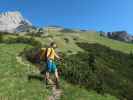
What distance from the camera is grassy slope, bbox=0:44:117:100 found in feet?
65.1

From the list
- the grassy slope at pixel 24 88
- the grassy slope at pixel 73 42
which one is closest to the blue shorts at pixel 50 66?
the grassy slope at pixel 24 88

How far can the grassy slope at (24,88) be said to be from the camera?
65.1 ft

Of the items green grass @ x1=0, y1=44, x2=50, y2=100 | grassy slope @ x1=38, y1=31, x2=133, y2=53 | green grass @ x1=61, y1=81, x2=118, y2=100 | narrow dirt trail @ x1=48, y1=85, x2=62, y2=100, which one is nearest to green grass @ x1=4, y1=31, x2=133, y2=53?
grassy slope @ x1=38, y1=31, x2=133, y2=53

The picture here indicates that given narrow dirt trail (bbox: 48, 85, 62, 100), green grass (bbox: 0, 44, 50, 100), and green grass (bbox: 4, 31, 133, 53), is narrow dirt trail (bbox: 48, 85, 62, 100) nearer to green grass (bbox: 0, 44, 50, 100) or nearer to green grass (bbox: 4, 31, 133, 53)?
green grass (bbox: 0, 44, 50, 100)

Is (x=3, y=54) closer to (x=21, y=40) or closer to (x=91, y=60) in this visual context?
(x=91, y=60)

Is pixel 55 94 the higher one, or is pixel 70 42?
pixel 70 42

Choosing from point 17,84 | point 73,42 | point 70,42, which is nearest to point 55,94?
point 17,84

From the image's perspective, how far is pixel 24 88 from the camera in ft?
69.1

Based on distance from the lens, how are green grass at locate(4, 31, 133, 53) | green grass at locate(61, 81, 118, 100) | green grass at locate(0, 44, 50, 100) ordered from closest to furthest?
1. green grass at locate(0, 44, 50, 100)
2. green grass at locate(61, 81, 118, 100)
3. green grass at locate(4, 31, 133, 53)

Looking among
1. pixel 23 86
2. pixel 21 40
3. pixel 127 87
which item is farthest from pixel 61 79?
pixel 21 40

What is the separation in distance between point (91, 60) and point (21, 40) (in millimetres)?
14158

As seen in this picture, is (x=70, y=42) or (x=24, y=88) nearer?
(x=24, y=88)

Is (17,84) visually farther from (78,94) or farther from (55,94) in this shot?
(78,94)

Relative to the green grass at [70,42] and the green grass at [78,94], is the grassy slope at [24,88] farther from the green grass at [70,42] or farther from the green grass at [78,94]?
the green grass at [70,42]
